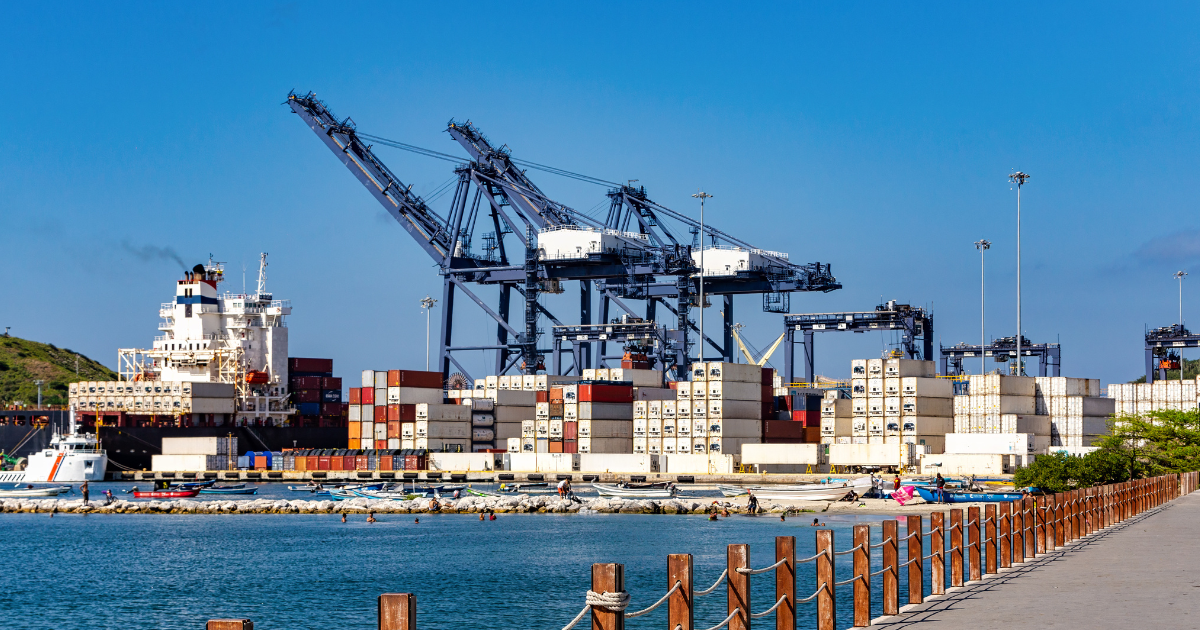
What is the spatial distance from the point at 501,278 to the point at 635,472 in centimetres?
2283

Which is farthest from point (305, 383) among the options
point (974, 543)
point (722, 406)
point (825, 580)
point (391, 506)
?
point (825, 580)

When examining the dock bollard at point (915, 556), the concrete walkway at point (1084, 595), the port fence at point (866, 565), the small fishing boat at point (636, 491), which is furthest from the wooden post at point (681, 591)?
the small fishing boat at point (636, 491)

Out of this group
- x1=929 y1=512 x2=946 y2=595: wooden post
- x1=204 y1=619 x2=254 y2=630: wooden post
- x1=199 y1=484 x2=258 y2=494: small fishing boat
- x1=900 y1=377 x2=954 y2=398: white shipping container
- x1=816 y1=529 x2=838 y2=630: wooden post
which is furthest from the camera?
x1=900 y1=377 x2=954 y2=398: white shipping container

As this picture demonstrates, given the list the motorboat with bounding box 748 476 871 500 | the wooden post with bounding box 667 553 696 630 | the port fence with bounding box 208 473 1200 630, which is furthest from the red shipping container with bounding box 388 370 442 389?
the wooden post with bounding box 667 553 696 630

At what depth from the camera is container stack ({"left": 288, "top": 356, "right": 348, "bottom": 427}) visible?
124312 mm

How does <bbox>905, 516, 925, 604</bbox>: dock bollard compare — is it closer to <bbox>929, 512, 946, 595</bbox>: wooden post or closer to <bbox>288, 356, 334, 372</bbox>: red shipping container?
<bbox>929, 512, 946, 595</bbox>: wooden post

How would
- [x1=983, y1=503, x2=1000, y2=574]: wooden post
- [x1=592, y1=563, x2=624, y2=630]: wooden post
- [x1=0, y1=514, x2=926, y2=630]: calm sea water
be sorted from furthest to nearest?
1. [x1=0, y1=514, x2=926, y2=630]: calm sea water
2. [x1=983, y1=503, x2=1000, y2=574]: wooden post
3. [x1=592, y1=563, x2=624, y2=630]: wooden post

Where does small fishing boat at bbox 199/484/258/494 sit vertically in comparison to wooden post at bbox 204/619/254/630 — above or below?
below

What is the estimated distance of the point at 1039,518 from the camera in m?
21.7

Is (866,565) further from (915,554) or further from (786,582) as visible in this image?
(915,554)

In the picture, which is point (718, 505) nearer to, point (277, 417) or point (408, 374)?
point (408, 374)

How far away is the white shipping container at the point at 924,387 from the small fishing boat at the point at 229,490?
49.1m

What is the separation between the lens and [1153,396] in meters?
107

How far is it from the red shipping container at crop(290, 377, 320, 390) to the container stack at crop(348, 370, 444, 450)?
1485cm
